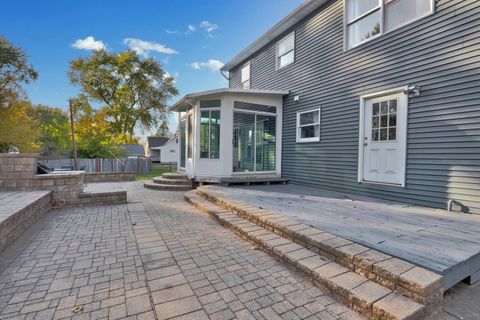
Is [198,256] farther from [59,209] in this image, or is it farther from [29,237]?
[59,209]

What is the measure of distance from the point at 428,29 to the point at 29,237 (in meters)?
7.15

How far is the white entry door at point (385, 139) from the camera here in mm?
4816

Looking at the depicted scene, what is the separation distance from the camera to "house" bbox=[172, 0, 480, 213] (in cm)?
404

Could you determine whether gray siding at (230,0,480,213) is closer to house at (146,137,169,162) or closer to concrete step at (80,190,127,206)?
concrete step at (80,190,127,206)

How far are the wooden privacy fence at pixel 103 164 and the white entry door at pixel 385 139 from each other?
13169mm

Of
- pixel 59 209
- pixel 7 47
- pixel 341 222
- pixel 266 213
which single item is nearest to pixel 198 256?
pixel 266 213

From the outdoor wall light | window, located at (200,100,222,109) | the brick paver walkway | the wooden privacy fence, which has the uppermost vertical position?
window, located at (200,100,222,109)

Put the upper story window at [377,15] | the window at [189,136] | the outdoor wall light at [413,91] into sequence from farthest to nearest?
the window at [189,136]
the upper story window at [377,15]
the outdoor wall light at [413,91]

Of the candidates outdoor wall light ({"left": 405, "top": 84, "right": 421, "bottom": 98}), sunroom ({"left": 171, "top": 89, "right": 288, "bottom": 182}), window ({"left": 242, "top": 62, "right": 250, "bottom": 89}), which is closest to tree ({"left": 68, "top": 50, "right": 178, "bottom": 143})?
window ({"left": 242, "top": 62, "right": 250, "bottom": 89})

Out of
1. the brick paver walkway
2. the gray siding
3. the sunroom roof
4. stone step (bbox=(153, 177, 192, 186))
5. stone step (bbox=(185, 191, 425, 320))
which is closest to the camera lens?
stone step (bbox=(185, 191, 425, 320))

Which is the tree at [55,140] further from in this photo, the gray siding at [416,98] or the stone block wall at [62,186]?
the gray siding at [416,98]

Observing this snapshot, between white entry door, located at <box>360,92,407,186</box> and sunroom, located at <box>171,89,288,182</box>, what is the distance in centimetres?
306

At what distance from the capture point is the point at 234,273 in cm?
233

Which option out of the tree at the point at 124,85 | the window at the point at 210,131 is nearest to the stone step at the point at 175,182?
the window at the point at 210,131
